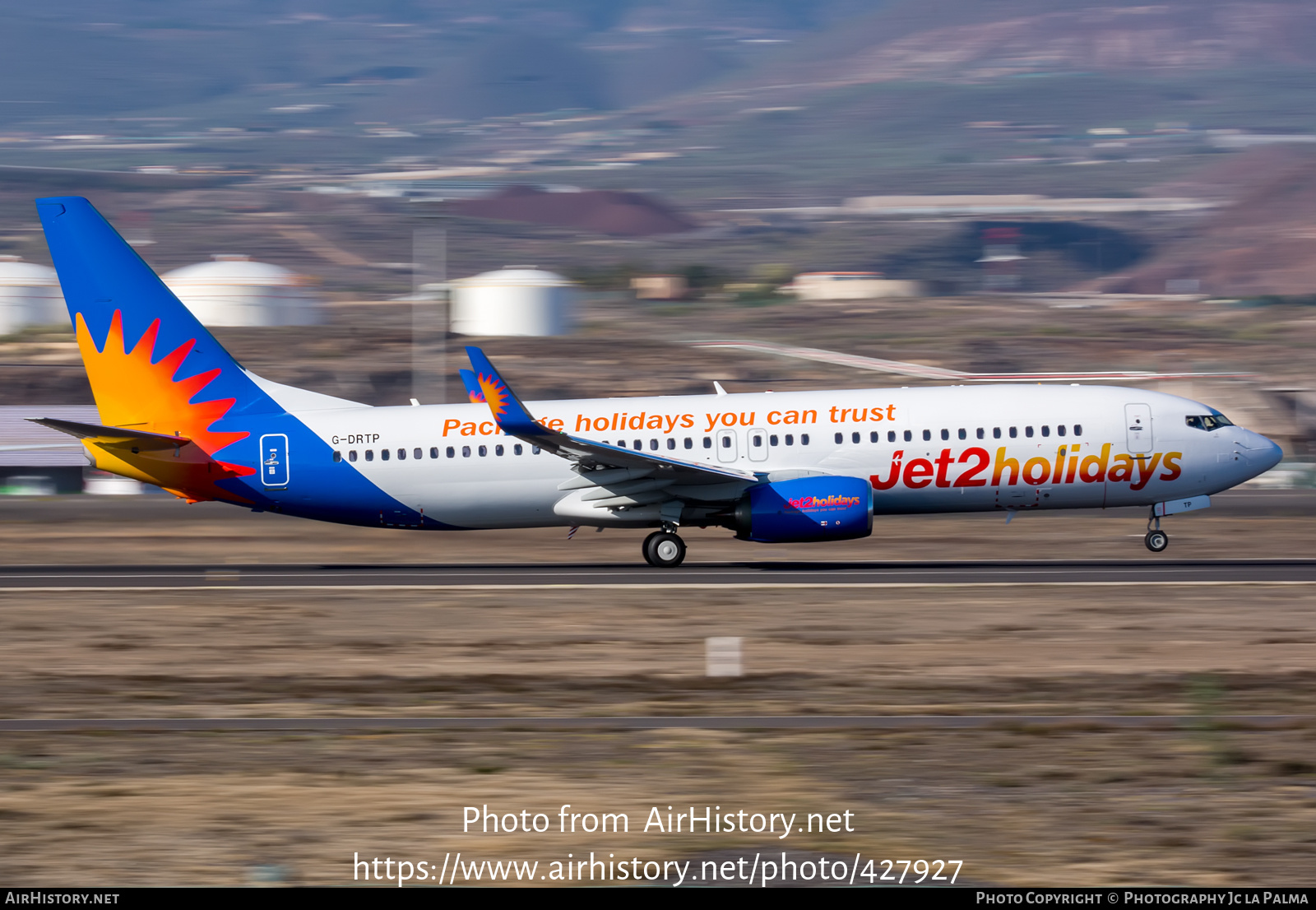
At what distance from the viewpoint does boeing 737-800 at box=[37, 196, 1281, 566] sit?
33000mm

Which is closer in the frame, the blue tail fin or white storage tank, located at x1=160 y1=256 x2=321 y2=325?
the blue tail fin

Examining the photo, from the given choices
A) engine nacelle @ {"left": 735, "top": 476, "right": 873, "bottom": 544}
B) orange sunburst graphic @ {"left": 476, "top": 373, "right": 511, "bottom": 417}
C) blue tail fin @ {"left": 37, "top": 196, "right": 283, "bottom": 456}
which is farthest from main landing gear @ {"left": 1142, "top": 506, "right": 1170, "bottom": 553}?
blue tail fin @ {"left": 37, "top": 196, "right": 283, "bottom": 456}

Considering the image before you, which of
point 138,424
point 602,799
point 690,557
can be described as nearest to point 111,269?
point 138,424

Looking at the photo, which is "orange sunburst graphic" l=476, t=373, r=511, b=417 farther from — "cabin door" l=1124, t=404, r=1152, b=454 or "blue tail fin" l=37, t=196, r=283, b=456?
"cabin door" l=1124, t=404, r=1152, b=454

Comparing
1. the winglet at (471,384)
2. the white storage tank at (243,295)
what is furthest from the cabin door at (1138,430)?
the white storage tank at (243,295)

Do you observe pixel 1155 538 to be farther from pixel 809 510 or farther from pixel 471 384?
pixel 471 384

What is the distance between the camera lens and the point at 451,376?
95.8 metres

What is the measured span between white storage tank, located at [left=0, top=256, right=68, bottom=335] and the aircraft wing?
95.9 m

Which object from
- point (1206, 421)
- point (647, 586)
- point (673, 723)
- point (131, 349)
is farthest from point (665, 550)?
point (673, 723)

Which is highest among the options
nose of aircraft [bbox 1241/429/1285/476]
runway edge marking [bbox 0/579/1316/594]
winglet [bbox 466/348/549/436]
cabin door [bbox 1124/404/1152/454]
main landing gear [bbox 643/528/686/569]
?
winglet [bbox 466/348/549/436]

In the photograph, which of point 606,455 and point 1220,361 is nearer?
point 606,455
